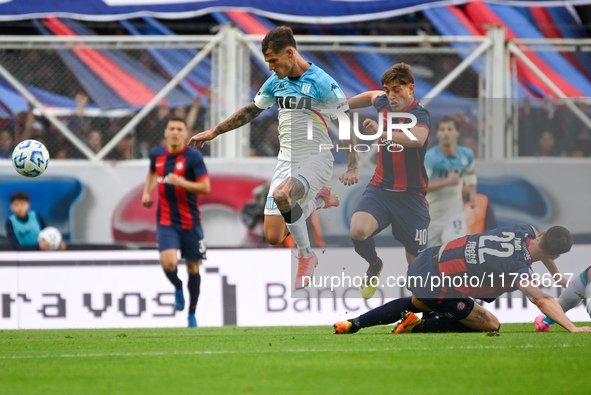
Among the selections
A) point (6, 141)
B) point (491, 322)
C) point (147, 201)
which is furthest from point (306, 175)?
point (6, 141)

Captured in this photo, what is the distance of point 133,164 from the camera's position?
13500mm

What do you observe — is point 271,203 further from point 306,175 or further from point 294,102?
point 294,102

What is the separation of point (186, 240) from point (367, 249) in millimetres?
2975

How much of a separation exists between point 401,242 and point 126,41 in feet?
19.3

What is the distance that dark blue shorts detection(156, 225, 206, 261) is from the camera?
11328 millimetres

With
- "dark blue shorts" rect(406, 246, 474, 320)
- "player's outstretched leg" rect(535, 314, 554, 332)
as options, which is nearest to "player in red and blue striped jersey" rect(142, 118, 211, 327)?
"dark blue shorts" rect(406, 246, 474, 320)

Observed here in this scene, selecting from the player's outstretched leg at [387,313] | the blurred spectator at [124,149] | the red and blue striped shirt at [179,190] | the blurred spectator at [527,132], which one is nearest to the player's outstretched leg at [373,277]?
the player's outstretched leg at [387,313]

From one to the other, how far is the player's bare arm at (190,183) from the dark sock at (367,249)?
2843 mm

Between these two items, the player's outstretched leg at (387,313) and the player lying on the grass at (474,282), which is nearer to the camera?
the player lying on the grass at (474,282)

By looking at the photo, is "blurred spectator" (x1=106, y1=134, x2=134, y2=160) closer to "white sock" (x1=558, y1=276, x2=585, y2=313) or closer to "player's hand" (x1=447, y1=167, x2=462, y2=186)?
"player's hand" (x1=447, y1=167, x2=462, y2=186)

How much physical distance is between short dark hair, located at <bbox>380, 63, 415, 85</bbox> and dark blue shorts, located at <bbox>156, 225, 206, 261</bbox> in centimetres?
362

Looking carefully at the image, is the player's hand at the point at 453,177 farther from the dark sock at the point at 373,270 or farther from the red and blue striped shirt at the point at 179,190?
the red and blue striped shirt at the point at 179,190

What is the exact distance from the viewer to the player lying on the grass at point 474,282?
26.6ft

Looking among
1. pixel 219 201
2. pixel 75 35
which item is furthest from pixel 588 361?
pixel 75 35
